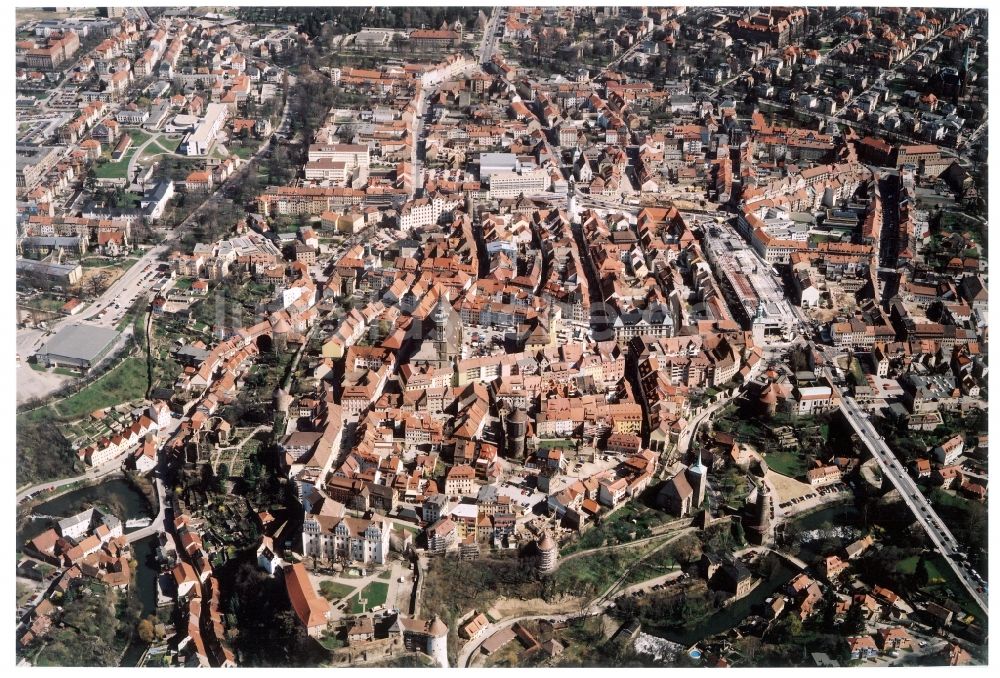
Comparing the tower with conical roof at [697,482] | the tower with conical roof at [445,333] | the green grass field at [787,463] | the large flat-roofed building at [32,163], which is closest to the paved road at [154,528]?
the tower with conical roof at [445,333]

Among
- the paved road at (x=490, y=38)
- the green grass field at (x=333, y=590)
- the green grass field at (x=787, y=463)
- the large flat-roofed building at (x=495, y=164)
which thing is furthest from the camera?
the paved road at (x=490, y=38)

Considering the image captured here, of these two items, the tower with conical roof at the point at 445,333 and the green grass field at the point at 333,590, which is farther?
the tower with conical roof at the point at 445,333

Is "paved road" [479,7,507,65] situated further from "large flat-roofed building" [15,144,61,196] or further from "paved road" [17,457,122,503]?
"paved road" [17,457,122,503]

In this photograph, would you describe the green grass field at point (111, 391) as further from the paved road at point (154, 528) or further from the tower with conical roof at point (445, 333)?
the tower with conical roof at point (445, 333)

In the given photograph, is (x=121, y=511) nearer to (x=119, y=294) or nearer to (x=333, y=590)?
(x=333, y=590)

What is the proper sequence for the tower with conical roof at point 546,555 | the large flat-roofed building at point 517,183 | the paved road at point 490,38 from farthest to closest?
the paved road at point 490,38, the large flat-roofed building at point 517,183, the tower with conical roof at point 546,555

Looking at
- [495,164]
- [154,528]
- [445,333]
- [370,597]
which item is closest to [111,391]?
[154,528]
